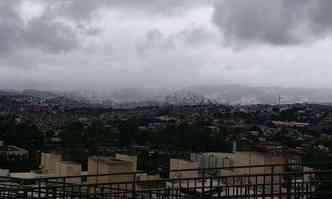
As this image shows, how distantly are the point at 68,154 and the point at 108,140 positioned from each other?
13.0 m

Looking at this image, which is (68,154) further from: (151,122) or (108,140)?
(151,122)

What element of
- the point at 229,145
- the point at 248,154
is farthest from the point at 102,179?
the point at 229,145

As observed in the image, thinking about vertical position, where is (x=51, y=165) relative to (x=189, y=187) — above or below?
below

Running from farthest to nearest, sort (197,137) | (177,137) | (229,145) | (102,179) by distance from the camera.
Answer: (177,137) < (197,137) < (229,145) < (102,179)

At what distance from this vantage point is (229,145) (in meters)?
41.9

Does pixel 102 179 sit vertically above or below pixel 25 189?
below

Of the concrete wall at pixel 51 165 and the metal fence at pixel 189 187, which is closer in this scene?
the metal fence at pixel 189 187

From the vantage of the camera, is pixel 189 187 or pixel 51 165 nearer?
pixel 189 187

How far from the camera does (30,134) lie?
46.8m

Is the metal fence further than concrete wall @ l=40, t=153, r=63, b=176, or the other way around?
concrete wall @ l=40, t=153, r=63, b=176

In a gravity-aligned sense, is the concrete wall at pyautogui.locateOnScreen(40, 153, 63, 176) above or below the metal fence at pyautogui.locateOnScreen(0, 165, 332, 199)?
below

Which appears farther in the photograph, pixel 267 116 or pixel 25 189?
pixel 267 116

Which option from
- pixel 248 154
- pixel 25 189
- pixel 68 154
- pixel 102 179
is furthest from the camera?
pixel 68 154

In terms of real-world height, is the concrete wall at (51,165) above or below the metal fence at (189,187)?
below
